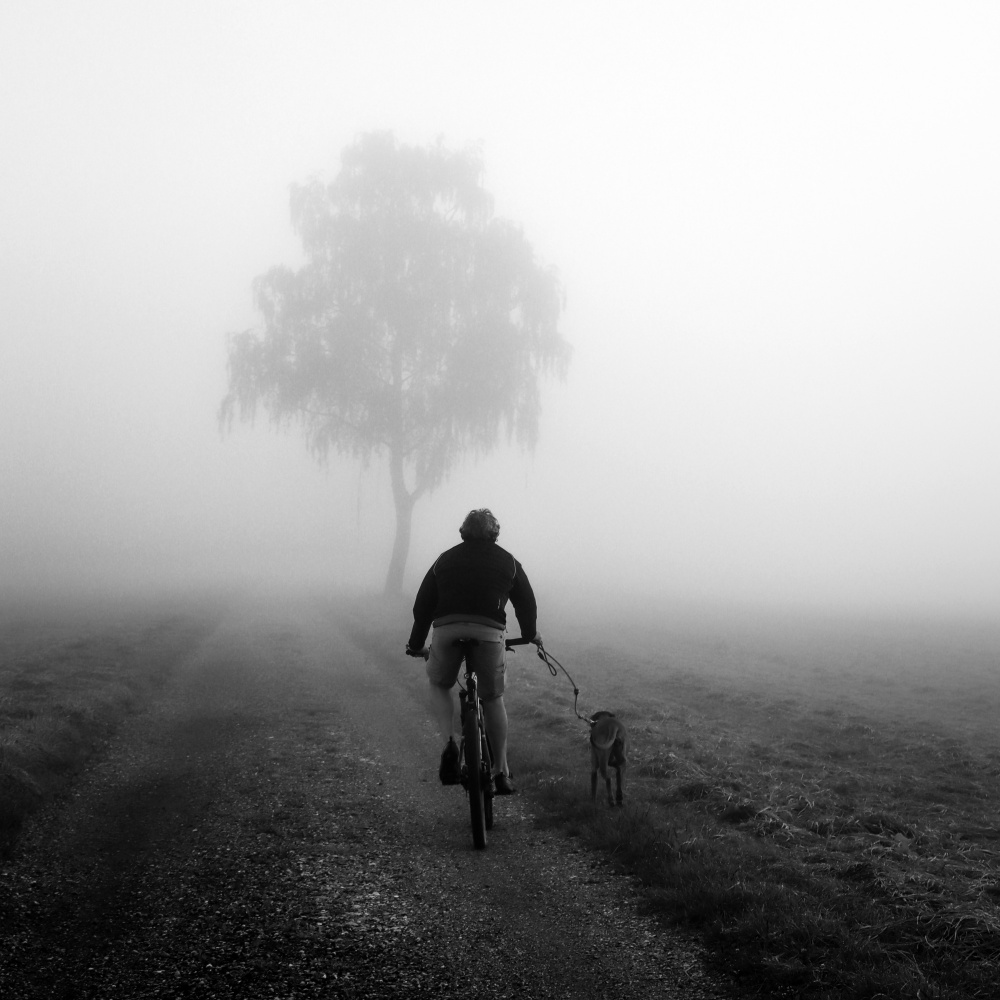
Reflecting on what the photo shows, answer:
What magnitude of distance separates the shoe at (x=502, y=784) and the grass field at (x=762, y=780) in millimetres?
609

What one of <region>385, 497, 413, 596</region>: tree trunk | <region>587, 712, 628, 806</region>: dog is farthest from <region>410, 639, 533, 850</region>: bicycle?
<region>385, 497, 413, 596</region>: tree trunk

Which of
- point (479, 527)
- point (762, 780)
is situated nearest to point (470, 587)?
point (479, 527)

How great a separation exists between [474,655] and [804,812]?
155 inches

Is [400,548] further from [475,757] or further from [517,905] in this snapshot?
[517,905]

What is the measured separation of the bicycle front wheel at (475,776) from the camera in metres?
5.90

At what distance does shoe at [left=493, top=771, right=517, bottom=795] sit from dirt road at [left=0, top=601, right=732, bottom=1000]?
0.41 m

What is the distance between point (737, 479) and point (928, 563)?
28.6 metres

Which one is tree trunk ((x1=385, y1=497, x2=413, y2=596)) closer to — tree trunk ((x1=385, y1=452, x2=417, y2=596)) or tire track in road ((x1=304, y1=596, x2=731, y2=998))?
tree trunk ((x1=385, y1=452, x2=417, y2=596))

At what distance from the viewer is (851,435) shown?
11262cm

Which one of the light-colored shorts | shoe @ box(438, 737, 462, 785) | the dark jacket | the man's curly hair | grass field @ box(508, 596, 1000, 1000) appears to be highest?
the man's curly hair

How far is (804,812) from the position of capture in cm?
711

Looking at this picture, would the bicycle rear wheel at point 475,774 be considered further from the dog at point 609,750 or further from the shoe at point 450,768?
the dog at point 609,750

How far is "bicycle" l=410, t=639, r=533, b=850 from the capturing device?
19.4 feet

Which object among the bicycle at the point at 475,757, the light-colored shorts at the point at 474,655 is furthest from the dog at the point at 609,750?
the light-colored shorts at the point at 474,655
